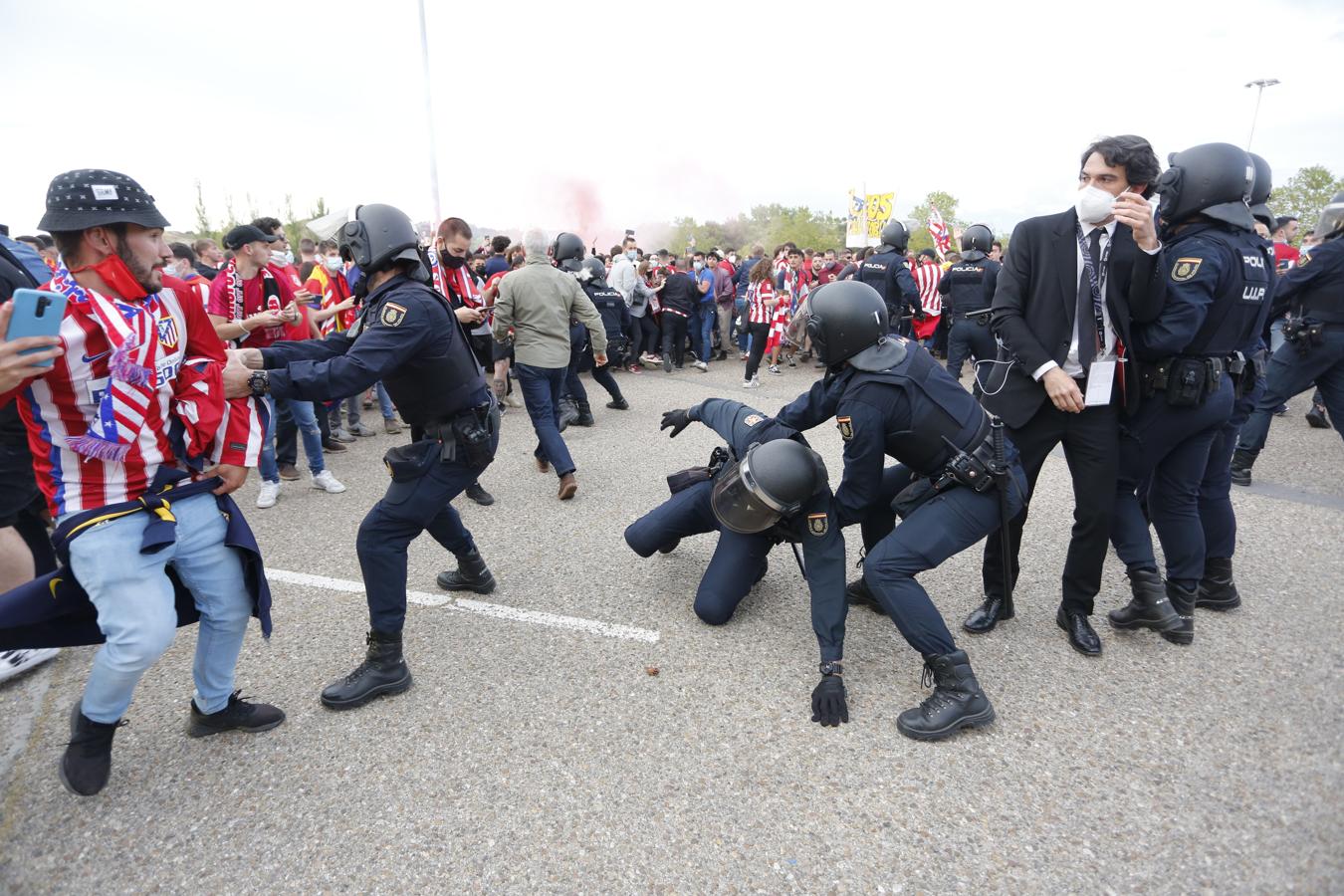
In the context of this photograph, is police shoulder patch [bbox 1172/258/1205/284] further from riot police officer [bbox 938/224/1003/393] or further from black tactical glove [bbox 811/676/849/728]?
riot police officer [bbox 938/224/1003/393]

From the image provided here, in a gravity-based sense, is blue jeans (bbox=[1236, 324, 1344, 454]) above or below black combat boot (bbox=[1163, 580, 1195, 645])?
above

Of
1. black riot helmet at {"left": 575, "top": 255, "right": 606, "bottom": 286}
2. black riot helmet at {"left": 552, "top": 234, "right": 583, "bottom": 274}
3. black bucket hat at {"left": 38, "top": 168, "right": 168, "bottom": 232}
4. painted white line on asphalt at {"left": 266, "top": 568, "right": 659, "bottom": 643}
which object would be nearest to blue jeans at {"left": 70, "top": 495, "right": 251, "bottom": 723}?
black bucket hat at {"left": 38, "top": 168, "right": 168, "bottom": 232}

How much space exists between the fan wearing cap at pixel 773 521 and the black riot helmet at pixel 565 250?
3.83 m

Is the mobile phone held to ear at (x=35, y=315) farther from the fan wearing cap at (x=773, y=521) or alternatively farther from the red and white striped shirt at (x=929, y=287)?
the red and white striped shirt at (x=929, y=287)

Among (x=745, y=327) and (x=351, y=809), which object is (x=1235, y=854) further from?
(x=745, y=327)

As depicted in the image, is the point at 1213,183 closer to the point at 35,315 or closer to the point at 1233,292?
the point at 1233,292

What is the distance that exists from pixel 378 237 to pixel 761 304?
7728 millimetres

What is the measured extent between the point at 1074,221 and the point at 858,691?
7.39 feet

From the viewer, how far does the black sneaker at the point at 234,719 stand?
266cm

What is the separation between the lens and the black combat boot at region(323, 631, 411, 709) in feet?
9.39

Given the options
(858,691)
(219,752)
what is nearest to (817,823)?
(858,691)

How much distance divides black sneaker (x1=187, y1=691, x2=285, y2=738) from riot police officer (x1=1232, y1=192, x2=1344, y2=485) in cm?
582

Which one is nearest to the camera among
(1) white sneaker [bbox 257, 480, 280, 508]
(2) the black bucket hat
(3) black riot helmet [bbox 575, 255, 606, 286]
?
Result: (2) the black bucket hat

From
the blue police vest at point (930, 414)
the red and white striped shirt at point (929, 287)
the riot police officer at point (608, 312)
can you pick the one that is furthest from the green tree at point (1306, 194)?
the blue police vest at point (930, 414)
